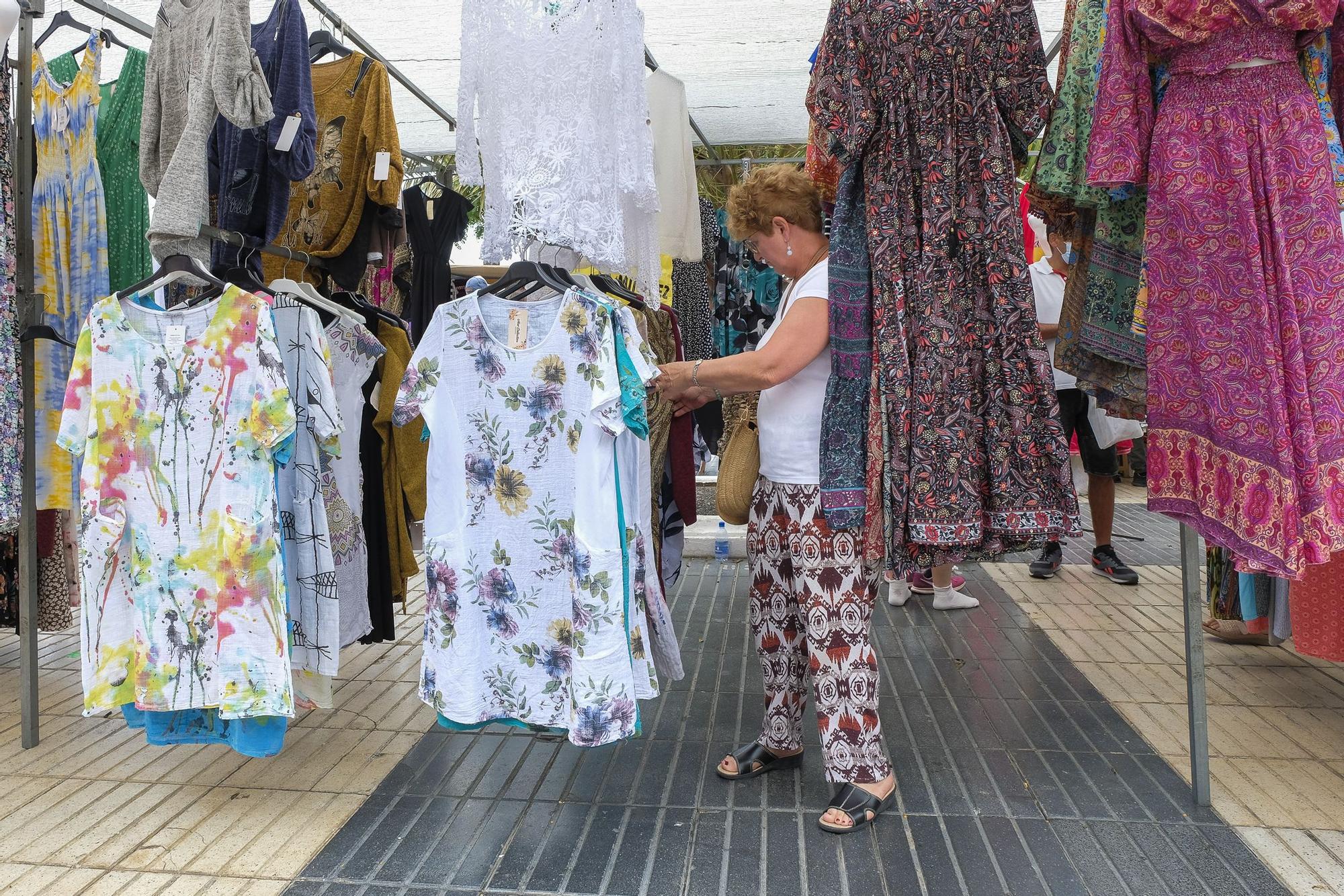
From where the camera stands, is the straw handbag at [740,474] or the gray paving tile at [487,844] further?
the straw handbag at [740,474]

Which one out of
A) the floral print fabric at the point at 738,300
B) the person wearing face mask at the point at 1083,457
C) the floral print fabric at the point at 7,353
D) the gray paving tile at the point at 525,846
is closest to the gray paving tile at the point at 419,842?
Result: the gray paving tile at the point at 525,846

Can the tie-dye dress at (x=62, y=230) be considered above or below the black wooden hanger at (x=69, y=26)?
below

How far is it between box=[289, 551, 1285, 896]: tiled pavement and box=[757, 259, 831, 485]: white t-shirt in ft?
3.31

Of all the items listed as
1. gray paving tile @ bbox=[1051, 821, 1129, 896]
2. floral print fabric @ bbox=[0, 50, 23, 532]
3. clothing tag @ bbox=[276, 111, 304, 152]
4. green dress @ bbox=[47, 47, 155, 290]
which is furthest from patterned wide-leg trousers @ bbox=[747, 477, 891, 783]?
green dress @ bbox=[47, 47, 155, 290]

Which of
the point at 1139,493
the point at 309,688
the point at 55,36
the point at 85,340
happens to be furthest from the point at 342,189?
the point at 1139,493

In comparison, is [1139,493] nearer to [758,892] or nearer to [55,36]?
[758,892]

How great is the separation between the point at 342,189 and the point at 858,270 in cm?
214

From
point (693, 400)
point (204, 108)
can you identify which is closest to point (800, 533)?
point (693, 400)

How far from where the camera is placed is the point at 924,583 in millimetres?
5164

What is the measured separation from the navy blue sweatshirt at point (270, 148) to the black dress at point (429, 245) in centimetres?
145

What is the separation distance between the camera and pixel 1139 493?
9055 mm

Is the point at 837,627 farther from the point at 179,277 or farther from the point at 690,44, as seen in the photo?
the point at 690,44

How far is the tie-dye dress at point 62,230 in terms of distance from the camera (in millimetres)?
3461

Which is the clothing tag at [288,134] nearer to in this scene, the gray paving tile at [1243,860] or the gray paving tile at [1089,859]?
the gray paving tile at [1089,859]
